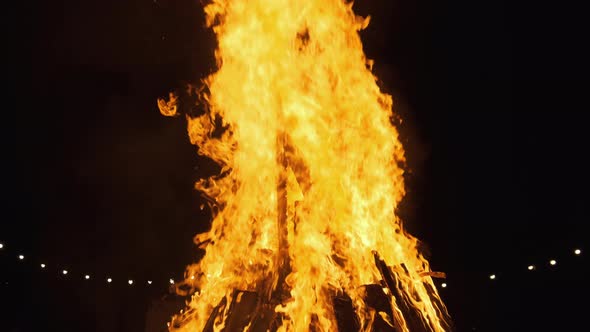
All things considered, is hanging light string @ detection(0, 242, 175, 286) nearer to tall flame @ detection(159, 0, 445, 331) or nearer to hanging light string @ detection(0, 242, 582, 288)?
hanging light string @ detection(0, 242, 582, 288)

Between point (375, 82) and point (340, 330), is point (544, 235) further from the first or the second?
point (340, 330)

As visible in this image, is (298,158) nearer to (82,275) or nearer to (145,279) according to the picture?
(82,275)

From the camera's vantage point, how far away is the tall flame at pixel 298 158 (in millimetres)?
5953

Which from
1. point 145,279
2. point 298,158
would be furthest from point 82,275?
point 298,158

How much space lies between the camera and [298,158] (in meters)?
6.46

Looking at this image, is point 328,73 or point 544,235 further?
point 544,235

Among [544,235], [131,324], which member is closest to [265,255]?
[131,324]

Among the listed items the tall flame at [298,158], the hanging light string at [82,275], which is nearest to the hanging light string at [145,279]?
the hanging light string at [82,275]

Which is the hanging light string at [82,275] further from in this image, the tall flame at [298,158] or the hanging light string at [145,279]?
the tall flame at [298,158]

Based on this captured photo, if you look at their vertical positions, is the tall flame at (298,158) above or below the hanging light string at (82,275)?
below

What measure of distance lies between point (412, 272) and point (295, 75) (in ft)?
10.3

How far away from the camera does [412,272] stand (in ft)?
20.0

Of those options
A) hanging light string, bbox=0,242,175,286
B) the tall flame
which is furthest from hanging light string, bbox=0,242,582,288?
the tall flame

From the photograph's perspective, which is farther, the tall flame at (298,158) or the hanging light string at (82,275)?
the hanging light string at (82,275)
